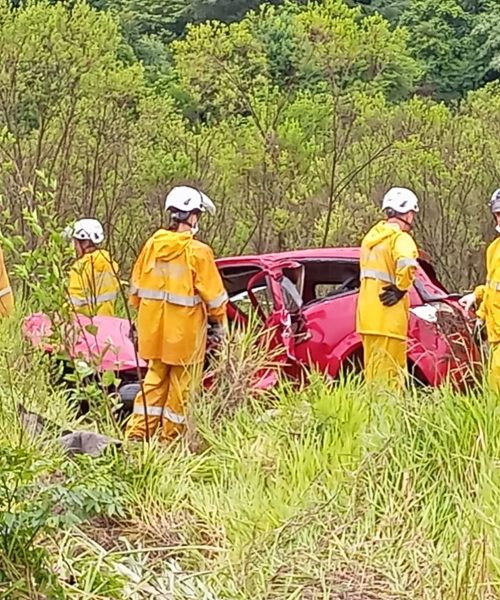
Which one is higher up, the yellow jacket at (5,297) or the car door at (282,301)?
the car door at (282,301)

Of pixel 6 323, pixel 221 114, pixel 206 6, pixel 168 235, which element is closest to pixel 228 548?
pixel 168 235

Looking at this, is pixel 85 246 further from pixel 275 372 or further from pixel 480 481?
pixel 480 481

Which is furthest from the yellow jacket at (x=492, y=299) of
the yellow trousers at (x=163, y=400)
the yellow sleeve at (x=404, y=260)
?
the yellow trousers at (x=163, y=400)

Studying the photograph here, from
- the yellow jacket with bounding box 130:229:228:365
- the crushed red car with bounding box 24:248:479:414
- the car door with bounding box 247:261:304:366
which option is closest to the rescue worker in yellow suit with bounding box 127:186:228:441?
the yellow jacket with bounding box 130:229:228:365

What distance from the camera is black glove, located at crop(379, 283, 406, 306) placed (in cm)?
780

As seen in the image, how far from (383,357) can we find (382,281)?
608 millimetres

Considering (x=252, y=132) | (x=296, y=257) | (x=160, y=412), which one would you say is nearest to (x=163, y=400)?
(x=160, y=412)

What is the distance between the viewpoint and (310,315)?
26.5ft

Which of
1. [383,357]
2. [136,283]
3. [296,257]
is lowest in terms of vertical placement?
[383,357]

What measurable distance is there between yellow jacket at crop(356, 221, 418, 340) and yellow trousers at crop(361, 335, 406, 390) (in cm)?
6

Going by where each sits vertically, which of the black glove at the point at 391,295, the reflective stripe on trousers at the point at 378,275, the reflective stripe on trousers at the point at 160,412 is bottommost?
the reflective stripe on trousers at the point at 160,412

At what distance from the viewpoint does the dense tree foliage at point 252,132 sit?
13695 mm

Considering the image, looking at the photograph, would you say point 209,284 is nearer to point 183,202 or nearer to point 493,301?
point 183,202

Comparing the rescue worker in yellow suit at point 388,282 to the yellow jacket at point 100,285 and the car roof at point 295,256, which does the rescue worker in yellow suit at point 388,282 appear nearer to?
the car roof at point 295,256
